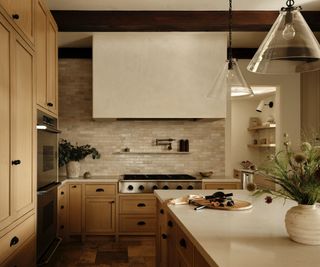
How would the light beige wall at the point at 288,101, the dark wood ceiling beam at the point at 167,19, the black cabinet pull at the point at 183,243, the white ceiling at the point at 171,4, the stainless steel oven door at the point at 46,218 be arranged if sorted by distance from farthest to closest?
the light beige wall at the point at 288,101
the dark wood ceiling beam at the point at 167,19
the white ceiling at the point at 171,4
the stainless steel oven door at the point at 46,218
the black cabinet pull at the point at 183,243

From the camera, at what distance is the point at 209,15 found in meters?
4.45

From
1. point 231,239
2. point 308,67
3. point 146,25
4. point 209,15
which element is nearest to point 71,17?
point 146,25

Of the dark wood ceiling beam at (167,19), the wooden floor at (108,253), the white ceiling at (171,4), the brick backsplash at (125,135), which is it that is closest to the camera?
the white ceiling at (171,4)

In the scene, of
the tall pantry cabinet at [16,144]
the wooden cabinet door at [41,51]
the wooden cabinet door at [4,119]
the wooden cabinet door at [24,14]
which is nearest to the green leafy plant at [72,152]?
the wooden cabinet door at [41,51]

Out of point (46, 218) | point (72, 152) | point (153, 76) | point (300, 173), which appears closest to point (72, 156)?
point (72, 152)

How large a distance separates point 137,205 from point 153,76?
5.78 ft

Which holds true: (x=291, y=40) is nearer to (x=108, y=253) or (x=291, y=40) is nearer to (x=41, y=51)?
(x=41, y=51)

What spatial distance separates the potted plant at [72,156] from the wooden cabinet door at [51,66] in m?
1.41

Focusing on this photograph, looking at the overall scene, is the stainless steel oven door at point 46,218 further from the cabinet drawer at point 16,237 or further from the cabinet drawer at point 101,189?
the cabinet drawer at point 101,189

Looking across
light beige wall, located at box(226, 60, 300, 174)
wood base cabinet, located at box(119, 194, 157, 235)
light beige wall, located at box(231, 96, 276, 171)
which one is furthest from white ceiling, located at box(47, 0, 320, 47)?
light beige wall, located at box(231, 96, 276, 171)

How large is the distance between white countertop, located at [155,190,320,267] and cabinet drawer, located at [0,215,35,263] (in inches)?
40.1

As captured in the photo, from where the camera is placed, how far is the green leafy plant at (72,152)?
210 inches

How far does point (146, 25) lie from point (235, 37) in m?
1.57

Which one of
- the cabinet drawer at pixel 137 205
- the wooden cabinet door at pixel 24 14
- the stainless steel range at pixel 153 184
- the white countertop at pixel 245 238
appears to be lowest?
the cabinet drawer at pixel 137 205
